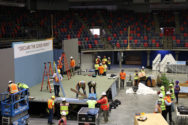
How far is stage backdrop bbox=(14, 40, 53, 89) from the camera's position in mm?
17094

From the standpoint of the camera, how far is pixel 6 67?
15.5 meters

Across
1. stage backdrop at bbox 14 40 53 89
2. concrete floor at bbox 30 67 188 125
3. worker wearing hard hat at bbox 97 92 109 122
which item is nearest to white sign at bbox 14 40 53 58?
stage backdrop at bbox 14 40 53 89

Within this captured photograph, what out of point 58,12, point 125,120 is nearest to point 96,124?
point 125,120

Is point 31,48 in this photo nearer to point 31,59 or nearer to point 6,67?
point 31,59

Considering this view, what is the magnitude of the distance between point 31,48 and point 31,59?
77 centimetres

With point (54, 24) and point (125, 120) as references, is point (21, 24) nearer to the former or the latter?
point (54, 24)

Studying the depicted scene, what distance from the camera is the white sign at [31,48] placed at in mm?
16859

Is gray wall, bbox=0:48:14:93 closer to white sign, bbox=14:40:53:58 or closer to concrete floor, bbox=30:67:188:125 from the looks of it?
white sign, bbox=14:40:53:58

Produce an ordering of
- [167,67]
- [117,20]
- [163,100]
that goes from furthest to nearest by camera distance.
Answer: [117,20] < [167,67] < [163,100]

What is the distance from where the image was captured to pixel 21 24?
3144 centimetres

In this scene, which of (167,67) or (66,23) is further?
(66,23)

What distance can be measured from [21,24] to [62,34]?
191 inches

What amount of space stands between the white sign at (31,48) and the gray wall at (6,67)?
2.39ft

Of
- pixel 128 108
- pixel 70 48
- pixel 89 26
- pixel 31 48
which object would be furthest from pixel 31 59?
pixel 89 26
